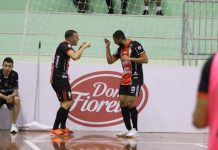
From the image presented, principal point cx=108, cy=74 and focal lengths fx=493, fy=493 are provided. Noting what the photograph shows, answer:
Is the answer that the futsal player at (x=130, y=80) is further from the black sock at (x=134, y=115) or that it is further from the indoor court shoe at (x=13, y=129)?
the indoor court shoe at (x=13, y=129)

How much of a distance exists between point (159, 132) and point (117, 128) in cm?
81

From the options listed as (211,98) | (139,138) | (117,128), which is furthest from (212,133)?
(117,128)

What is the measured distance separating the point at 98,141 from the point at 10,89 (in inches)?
88.3

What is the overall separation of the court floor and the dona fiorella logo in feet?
1.27

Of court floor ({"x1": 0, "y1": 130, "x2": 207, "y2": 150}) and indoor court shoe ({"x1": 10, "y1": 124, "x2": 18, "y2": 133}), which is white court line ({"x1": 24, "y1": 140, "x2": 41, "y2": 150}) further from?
indoor court shoe ({"x1": 10, "y1": 124, "x2": 18, "y2": 133})

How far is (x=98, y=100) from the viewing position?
9406mm

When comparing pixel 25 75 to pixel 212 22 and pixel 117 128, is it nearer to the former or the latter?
pixel 117 128

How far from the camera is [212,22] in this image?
1141 centimetres

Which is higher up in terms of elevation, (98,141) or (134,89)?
(134,89)

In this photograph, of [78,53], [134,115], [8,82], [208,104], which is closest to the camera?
[208,104]

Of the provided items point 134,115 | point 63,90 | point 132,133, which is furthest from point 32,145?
point 134,115

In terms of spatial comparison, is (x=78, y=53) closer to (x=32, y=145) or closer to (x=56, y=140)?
(x=56, y=140)

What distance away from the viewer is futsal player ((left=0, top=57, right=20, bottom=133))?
28.9ft

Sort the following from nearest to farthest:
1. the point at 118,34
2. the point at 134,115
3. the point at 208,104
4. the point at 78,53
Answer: the point at 208,104
the point at 78,53
the point at 118,34
the point at 134,115
